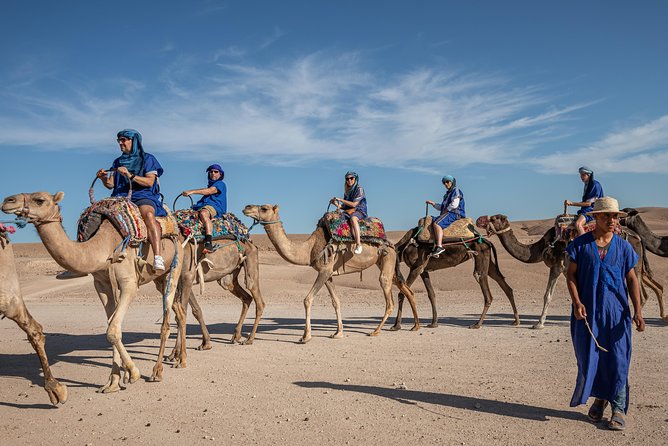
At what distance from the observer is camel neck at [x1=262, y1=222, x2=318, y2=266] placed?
38.7 feet

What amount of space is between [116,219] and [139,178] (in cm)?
70

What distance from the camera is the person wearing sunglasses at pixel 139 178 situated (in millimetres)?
8242

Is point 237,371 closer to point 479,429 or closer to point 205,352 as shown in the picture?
point 205,352

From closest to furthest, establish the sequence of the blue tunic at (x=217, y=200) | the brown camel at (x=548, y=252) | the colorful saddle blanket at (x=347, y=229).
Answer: the blue tunic at (x=217, y=200) < the colorful saddle blanket at (x=347, y=229) < the brown camel at (x=548, y=252)

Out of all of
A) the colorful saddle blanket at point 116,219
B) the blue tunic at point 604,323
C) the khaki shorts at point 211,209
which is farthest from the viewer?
the khaki shorts at point 211,209

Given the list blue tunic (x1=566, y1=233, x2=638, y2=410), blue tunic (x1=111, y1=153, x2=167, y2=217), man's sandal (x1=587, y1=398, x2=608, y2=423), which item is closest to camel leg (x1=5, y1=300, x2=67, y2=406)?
blue tunic (x1=111, y1=153, x2=167, y2=217)

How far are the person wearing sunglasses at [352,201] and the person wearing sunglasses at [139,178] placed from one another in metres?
4.53

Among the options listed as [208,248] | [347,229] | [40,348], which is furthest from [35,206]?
[347,229]

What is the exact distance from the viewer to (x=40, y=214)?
6.77 m

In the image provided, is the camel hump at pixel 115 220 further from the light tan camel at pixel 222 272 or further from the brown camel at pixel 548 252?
the brown camel at pixel 548 252

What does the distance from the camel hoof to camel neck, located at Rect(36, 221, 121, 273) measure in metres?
1.30

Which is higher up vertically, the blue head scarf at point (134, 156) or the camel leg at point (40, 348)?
the blue head scarf at point (134, 156)

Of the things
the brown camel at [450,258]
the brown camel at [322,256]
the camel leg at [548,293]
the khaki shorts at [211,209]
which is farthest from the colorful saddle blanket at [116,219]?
the camel leg at [548,293]

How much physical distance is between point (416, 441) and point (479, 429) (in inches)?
27.7
